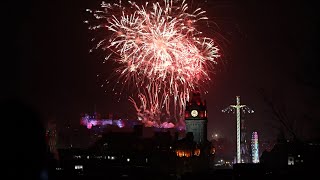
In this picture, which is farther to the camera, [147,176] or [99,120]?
[99,120]

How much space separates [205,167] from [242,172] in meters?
63.9

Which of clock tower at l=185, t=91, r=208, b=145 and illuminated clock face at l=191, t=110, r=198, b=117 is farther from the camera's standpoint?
illuminated clock face at l=191, t=110, r=198, b=117

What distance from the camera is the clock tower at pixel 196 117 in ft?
A: 399

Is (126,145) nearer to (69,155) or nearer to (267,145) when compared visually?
(69,155)

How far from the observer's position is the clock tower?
122 m

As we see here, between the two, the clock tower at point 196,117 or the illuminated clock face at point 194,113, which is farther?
the illuminated clock face at point 194,113

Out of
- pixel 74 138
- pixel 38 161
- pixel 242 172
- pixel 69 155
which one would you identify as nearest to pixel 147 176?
pixel 242 172

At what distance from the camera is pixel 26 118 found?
3.39m

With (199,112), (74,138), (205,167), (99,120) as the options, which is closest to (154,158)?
(205,167)

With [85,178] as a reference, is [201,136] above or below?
above

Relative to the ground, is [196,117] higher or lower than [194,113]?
lower

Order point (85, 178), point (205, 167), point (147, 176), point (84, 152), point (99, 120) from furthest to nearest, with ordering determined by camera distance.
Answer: point (99, 120) < point (205, 167) < point (84, 152) < point (147, 176) < point (85, 178)

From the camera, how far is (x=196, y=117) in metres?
122

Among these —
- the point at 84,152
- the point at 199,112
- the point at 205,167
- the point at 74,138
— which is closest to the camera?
the point at 84,152
